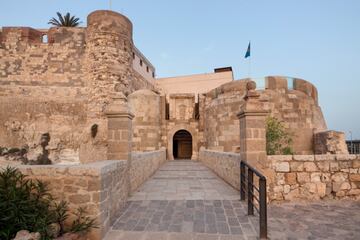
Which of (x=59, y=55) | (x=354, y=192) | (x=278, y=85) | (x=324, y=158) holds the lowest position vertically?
(x=354, y=192)

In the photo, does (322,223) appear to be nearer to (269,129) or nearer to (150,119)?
(269,129)

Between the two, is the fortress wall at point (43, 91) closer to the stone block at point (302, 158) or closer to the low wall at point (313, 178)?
the low wall at point (313, 178)

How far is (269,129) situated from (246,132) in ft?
17.7

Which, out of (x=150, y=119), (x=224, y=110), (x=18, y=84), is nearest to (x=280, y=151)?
(x=224, y=110)

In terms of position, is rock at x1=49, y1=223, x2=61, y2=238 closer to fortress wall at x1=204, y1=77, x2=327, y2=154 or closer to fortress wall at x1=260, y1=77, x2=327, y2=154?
fortress wall at x1=204, y1=77, x2=327, y2=154

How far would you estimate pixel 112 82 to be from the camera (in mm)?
16797

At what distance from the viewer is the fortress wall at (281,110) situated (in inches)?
494

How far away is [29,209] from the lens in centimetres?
298

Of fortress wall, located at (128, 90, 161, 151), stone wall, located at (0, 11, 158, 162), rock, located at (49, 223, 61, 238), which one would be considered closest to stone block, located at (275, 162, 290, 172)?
rock, located at (49, 223, 61, 238)

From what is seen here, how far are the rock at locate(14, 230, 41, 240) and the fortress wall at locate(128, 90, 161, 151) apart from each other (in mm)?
13076

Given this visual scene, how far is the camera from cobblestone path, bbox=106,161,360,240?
3.40 meters

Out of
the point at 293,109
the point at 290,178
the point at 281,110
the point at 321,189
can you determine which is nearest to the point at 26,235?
the point at 290,178

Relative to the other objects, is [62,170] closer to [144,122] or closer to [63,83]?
[144,122]

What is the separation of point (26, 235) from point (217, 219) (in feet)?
9.22
